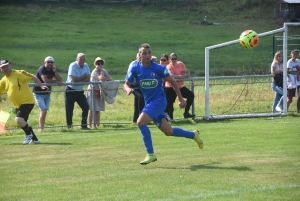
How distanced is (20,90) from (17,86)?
99mm

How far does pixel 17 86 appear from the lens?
14344mm

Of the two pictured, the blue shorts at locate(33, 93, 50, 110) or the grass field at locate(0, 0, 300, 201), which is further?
the blue shorts at locate(33, 93, 50, 110)

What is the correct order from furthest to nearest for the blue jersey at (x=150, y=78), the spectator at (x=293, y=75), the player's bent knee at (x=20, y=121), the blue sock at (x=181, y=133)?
the spectator at (x=293, y=75), the player's bent knee at (x=20, y=121), the blue sock at (x=181, y=133), the blue jersey at (x=150, y=78)

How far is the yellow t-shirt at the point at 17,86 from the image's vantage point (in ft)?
47.1

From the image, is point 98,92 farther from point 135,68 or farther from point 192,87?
point 135,68

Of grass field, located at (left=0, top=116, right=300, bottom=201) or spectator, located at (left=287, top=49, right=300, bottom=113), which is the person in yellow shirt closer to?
grass field, located at (left=0, top=116, right=300, bottom=201)

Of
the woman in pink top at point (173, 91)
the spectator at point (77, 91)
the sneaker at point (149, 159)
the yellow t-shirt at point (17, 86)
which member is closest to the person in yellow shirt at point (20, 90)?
the yellow t-shirt at point (17, 86)

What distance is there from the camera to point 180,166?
11.1m

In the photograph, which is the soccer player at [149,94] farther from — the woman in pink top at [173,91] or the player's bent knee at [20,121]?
the woman in pink top at [173,91]

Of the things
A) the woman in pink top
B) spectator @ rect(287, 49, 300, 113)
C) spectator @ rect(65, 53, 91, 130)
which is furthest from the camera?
spectator @ rect(287, 49, 300, 113)

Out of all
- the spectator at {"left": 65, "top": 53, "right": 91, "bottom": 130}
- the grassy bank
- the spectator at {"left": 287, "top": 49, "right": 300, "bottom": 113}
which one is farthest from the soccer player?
the grassy bank

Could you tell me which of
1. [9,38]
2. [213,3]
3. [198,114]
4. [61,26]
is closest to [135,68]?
[198,114]

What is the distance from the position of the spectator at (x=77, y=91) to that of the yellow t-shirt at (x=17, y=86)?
2688 mm

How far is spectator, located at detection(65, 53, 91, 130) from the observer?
17.1 metres
